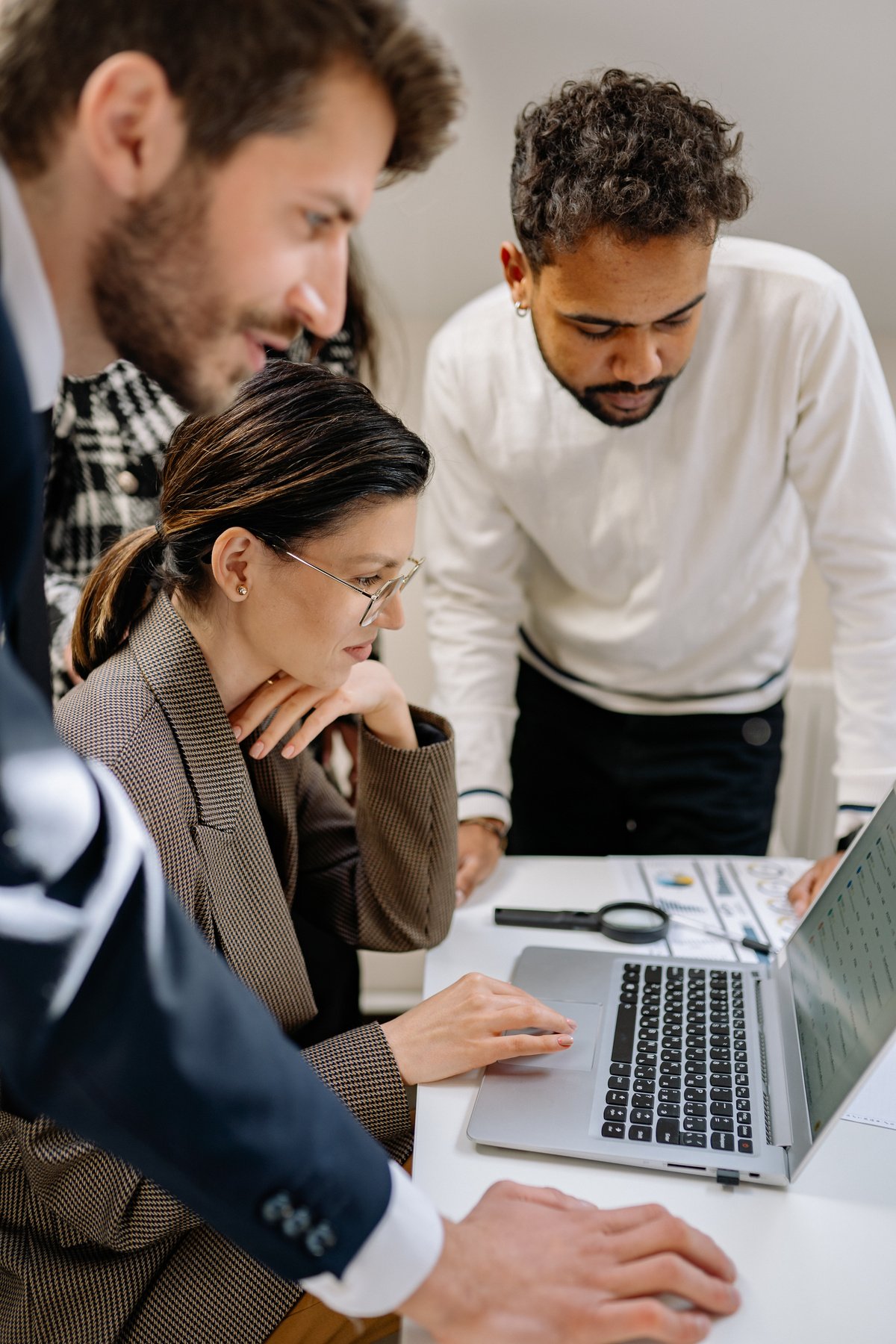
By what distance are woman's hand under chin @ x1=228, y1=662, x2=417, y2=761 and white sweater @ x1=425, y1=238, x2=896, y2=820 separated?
0.96ft

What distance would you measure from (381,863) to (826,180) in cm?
125

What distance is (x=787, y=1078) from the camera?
95cm

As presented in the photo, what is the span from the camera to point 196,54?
58cm

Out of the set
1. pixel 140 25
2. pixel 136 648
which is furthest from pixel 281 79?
pixel 136 648

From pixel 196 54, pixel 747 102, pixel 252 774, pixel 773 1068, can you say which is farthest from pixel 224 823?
pixel 747 102

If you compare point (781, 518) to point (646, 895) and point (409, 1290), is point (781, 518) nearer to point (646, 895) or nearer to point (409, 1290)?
point (646, 895)

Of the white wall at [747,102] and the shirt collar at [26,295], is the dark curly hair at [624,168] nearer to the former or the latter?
the white wall at [747,102]

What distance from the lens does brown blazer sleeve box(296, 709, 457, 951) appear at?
1292mm

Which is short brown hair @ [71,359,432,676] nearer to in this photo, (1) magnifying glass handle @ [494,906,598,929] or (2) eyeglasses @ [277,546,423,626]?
(2) eyeglasses @ [277,546,423,626]

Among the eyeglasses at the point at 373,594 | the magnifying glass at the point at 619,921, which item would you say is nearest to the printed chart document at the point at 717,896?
the magnifying glass at the point at 619,921

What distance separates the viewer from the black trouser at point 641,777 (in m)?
1.75

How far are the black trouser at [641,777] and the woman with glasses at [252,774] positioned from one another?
1.69 feet

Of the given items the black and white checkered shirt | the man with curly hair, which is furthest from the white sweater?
the black and white checkered shirt

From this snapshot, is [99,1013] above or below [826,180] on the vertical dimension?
below
